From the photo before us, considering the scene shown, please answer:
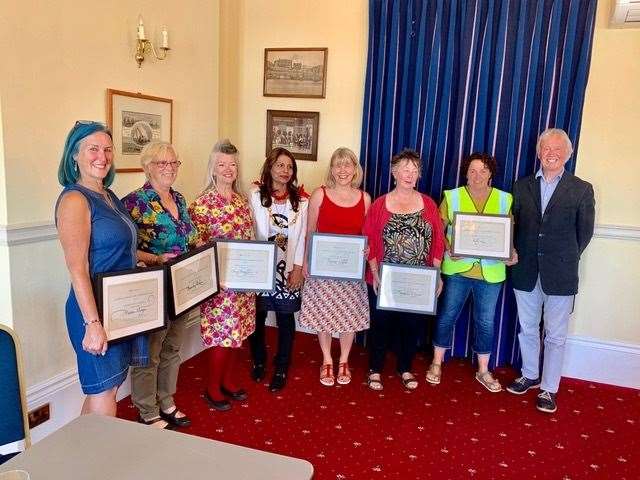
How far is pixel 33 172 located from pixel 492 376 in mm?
2898

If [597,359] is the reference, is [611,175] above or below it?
above

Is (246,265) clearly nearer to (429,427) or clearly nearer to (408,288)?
(408,288)

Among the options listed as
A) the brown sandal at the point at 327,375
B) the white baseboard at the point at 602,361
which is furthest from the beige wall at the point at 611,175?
the brown sandal at the point at 327,375

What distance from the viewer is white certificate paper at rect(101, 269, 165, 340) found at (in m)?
1.93

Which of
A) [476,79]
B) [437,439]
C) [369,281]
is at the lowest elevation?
[437,439]

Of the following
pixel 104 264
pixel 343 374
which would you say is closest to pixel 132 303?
pixel 104 264

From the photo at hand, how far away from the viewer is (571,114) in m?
3.17

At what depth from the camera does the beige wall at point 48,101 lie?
2225 millimetres

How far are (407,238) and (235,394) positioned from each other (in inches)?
53.2

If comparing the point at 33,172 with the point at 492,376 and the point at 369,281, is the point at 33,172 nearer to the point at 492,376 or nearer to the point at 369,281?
the point at 369,281

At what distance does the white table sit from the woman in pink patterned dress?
1.50 m

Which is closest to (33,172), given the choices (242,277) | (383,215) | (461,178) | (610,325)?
(242,277)

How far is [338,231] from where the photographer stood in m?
3.09

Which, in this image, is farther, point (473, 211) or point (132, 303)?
point (473, 211)
